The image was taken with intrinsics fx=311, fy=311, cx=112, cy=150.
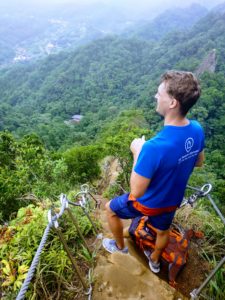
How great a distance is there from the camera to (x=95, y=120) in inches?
1954

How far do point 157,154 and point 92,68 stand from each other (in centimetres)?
8429

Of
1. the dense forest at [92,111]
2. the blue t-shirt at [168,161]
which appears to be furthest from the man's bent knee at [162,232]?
the dense forest at [92,111]

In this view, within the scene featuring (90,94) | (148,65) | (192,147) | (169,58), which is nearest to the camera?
(192,147)

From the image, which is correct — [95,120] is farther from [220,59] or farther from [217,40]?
[217,40]

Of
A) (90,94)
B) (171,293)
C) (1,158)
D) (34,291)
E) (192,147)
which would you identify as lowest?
(90,94)

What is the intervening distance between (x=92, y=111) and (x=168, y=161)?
5878cm

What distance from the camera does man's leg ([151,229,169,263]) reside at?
8.65 ft

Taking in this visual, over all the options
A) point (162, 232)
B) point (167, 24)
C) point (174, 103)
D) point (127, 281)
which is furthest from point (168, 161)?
point (167, 24)

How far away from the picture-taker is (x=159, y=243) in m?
2.71

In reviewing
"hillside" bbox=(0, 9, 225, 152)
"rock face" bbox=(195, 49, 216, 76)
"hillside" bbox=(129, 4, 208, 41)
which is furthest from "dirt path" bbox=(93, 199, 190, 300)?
"hillside" bbox=(129, 4, 208, 41)

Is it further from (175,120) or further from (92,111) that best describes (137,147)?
(92,111)

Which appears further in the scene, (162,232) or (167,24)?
(167,24)

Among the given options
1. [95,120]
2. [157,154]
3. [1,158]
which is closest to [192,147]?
[157,154]

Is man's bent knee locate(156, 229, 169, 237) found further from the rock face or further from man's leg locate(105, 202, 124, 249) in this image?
the rock face
